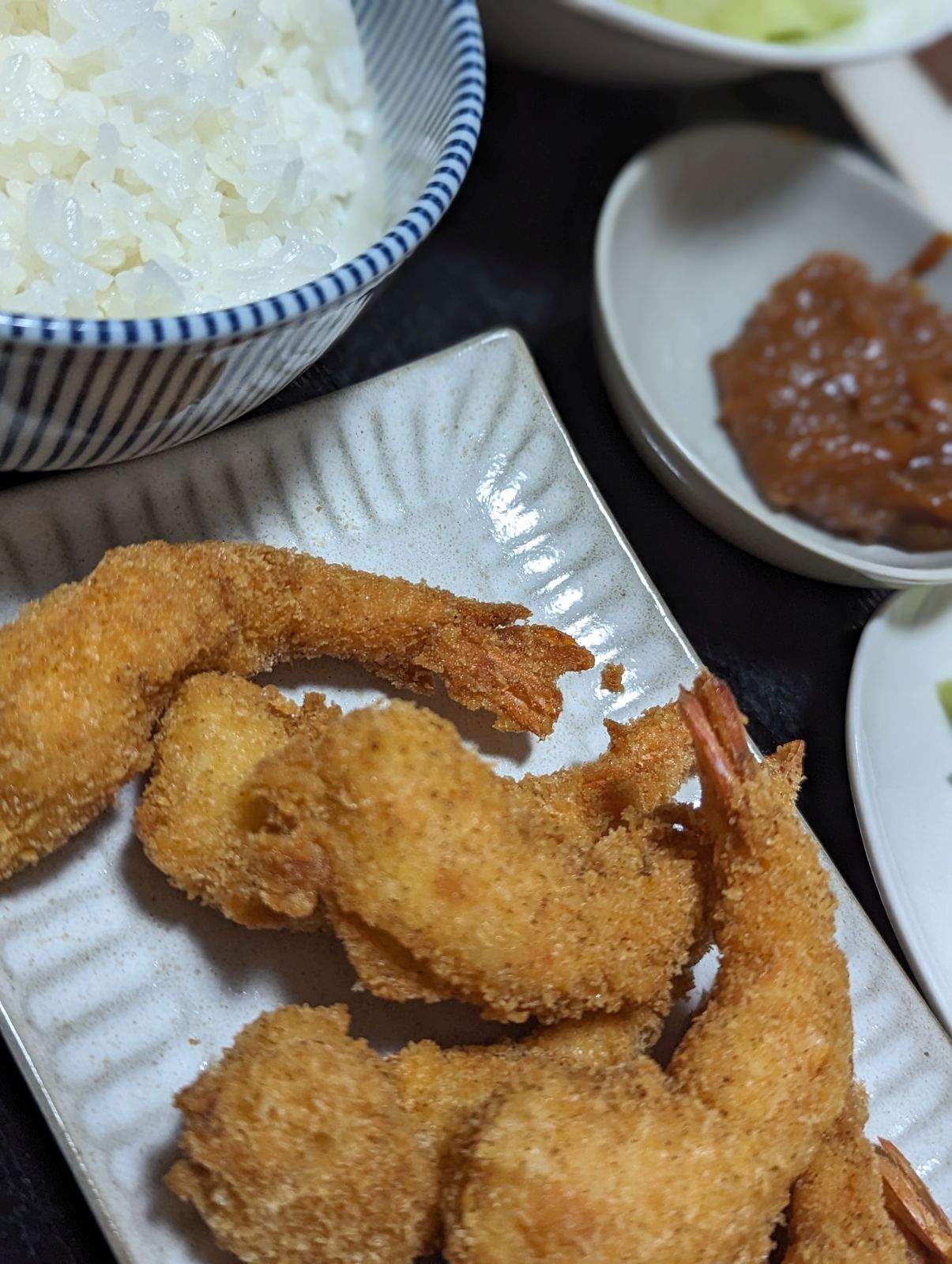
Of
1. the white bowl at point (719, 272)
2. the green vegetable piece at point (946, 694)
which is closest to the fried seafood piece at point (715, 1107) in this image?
the white bowl at point (719, 272)

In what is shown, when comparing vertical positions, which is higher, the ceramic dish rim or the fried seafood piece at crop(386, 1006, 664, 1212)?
the ceramic dish rim

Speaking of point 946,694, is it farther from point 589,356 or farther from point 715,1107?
point 715,1107

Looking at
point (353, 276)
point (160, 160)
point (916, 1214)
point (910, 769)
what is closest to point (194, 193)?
point (160, 160)

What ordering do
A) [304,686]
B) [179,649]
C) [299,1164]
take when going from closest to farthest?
[299,1164] → [179,649] → [304,686]

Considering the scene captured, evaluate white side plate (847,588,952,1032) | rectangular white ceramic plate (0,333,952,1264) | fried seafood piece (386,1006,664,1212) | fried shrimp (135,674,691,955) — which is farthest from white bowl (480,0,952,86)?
fried seafood piece (386,1006,664,1212)

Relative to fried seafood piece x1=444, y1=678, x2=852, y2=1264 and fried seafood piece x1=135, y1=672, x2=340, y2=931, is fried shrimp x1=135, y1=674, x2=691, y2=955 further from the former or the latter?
fried seafood piece x1=444, y1=678, x2=852, y2=1264

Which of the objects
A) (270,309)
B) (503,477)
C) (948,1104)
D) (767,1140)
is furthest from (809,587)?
(270,309)

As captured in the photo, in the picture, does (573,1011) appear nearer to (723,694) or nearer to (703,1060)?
(703,1060)
